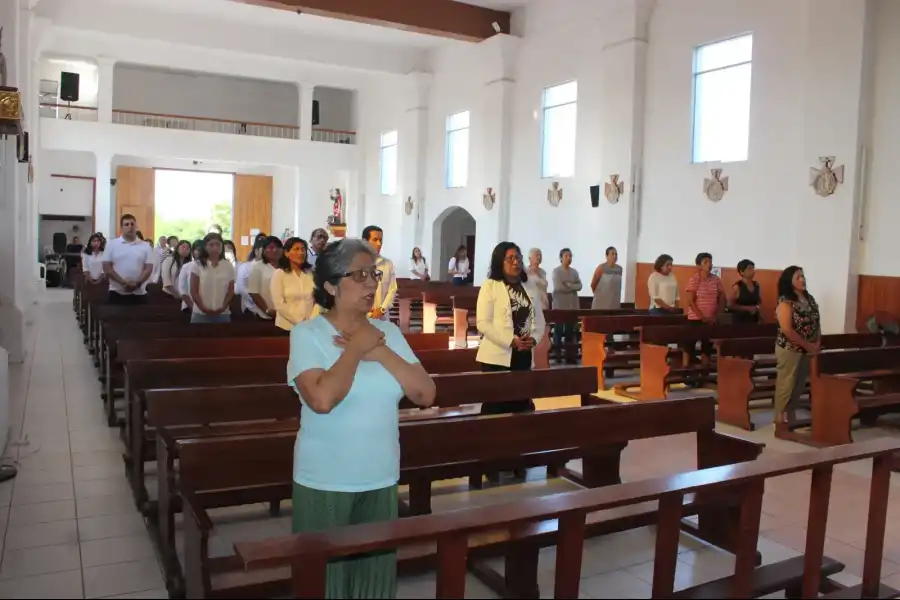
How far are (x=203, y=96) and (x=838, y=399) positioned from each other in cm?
2189

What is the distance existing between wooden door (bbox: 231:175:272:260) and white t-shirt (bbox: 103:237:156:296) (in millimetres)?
15975

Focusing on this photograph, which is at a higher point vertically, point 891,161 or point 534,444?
point 891,161

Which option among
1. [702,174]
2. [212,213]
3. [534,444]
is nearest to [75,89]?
[212,213]

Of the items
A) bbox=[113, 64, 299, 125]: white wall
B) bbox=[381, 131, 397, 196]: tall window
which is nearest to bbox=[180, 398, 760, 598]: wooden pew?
bbox=[381, 131, 397, 196]: tall window

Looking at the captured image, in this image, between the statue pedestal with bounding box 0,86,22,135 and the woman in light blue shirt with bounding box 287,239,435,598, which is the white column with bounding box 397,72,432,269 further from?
the woman in light blue shirt with bounding box 287,239,435,598

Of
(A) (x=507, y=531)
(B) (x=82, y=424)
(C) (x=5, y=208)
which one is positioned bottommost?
(B) (x=82, y=424)

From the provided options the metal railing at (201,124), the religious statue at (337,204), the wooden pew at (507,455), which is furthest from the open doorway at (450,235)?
the wooden pew at (507,455)

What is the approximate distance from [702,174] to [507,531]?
32.1 ft

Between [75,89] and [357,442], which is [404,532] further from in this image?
[75,89]

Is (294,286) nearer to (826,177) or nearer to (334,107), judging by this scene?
(826,177)

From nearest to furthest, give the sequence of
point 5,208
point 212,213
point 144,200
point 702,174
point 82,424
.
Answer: point 82,424, point 5,208, point 702,174, point 144,200, point 212,213

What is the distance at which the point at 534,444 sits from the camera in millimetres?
3680

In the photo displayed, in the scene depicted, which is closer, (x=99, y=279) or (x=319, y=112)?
(x=99, y=279)

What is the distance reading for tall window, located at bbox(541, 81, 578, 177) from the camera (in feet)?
47.5
